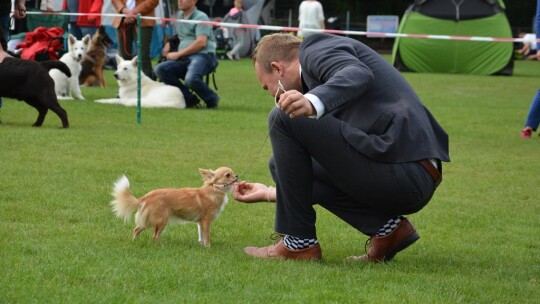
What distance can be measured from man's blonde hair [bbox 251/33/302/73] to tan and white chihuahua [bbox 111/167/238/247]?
85cm

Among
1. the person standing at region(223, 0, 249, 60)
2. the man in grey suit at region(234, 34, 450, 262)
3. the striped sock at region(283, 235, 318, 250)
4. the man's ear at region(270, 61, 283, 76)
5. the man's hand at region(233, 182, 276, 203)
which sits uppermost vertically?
the man's ear at region(270, 61, 283, 76)

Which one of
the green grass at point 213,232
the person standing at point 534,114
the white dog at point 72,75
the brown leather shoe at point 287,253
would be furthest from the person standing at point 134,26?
the brown leather shoe at point 287,253

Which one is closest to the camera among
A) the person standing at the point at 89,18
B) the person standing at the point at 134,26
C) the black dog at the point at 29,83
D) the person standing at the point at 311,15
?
the black dog at the point at 29,83

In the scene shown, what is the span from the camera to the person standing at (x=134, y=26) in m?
12.1

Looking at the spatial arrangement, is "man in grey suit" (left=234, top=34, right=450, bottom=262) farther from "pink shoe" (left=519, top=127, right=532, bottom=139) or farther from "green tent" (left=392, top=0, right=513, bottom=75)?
"green tent" (left=392, top=0, right=513, bottom=75)

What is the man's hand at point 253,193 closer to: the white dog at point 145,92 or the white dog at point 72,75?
the white dog at point 145,92

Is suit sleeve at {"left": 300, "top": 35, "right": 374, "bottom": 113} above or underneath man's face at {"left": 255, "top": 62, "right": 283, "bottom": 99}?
above

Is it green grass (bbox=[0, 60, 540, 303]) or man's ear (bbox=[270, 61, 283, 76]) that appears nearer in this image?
green grass (bbox=[0, 60, 540, 303])

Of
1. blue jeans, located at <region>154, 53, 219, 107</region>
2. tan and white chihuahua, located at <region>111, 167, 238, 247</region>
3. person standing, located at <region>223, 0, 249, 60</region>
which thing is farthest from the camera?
person standing, located at <region>223, 0, 249, 60</region>

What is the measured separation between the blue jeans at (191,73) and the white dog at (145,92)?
16cm

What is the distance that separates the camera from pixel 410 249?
15.3 ft

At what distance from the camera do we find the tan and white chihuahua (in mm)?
4391

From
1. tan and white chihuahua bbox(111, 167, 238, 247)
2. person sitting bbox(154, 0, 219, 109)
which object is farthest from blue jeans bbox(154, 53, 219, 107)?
tan and white chihuahua bbox(111, 167, 238, 247)

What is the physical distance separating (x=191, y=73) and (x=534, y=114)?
13.9 feet
